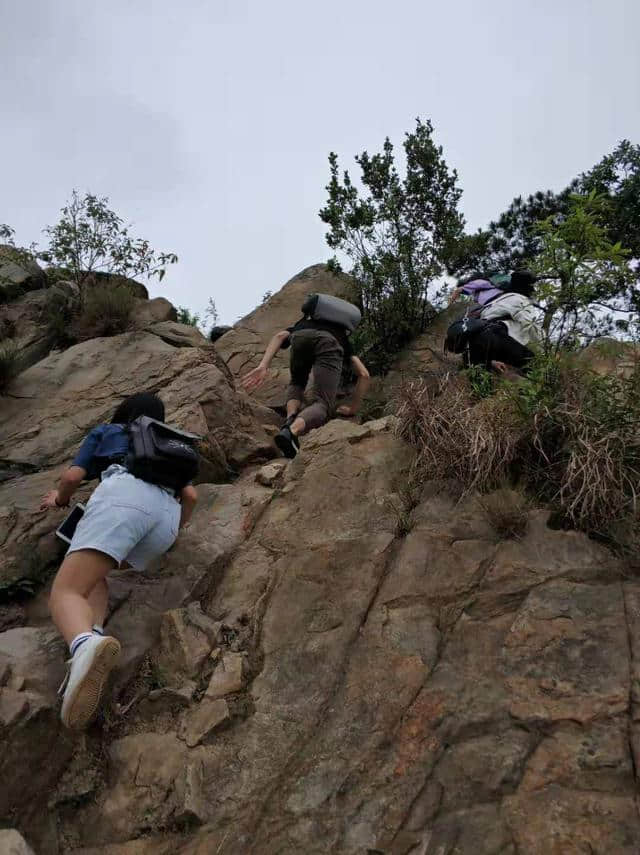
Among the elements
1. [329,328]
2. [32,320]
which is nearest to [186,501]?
[329,328]

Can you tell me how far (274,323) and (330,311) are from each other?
3.64 m

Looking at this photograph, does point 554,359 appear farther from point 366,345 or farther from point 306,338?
point 366,345

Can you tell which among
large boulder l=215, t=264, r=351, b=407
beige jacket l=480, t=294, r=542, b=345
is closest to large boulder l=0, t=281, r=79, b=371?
large boulder l=215, t=264, r=351, b=407

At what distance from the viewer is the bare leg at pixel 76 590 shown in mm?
3657

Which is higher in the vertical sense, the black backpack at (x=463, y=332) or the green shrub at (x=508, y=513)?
the black backpack at (x=463, y=332)

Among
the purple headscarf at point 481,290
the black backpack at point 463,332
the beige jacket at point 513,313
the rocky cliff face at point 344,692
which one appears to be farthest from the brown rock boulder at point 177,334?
the rocky cliff face at point 344,692

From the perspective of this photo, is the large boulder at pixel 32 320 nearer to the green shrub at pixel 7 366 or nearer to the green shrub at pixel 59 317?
the green shrub at pixel 59 317

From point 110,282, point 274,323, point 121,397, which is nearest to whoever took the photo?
point 121,397

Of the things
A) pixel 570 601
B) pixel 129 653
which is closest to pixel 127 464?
pixel 129 653

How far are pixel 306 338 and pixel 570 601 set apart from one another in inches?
153

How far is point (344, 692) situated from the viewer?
380 cm

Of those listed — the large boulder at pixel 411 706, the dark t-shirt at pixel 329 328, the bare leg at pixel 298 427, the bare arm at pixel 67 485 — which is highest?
the dark t-shirt at pixel 329 328

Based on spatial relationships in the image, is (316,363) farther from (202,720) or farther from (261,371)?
(202,720)

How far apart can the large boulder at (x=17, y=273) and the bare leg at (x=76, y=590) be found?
21.7ft
